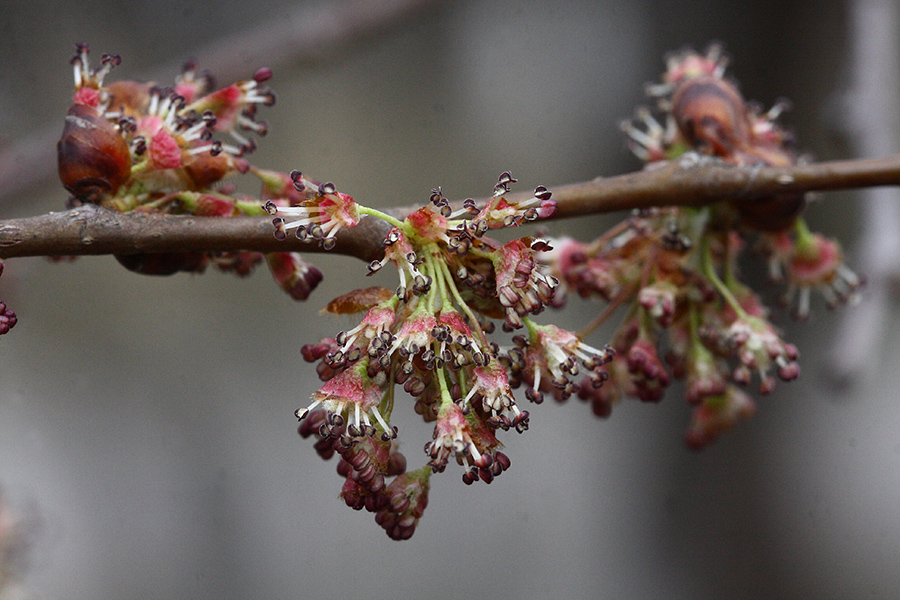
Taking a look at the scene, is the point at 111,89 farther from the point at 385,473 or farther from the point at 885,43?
the point at 885,43

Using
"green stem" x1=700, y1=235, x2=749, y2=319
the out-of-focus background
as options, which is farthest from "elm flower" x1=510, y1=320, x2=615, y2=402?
the out-of-focus background

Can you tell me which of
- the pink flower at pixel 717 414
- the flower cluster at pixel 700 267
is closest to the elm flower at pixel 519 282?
the flower cluster at pixel 700 267

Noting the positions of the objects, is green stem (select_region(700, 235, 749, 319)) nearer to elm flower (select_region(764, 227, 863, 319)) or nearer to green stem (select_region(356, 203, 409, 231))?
elm flower (select_region(764, 227, 863, 319))

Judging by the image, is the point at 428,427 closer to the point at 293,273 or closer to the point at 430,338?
the point at 293,273

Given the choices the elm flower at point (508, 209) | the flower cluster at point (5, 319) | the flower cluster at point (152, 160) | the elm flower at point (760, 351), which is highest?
the flower cluster at point (152, 160)

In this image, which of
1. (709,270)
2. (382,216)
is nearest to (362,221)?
(382,216)

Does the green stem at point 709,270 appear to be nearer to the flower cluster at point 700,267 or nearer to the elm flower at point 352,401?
the flower cluster at point 700,267
